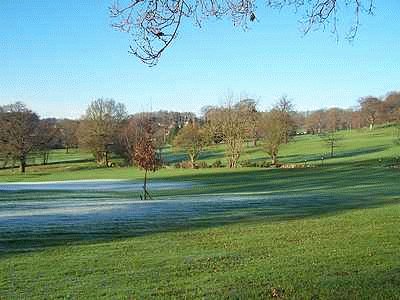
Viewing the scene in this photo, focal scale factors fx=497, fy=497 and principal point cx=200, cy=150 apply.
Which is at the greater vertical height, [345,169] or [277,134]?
[277,134]

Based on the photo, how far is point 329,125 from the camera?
409 feet

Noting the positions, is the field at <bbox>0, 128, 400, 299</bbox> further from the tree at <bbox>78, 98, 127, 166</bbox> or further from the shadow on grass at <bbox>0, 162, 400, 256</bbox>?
the tree at <bbox>78, 98, 127, 166</bbox>

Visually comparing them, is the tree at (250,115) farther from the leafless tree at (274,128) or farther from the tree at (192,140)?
the tree at (192,140)

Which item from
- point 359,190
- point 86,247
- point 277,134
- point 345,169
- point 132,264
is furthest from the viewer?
point 277,134

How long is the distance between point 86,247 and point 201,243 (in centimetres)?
307

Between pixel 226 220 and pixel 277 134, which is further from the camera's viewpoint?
pixel 277 134

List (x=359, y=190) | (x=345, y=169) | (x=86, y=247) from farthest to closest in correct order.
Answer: (x=345, y=169) → (x=359, y=190) → (x=86, y=247)

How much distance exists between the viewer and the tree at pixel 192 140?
72.2 metres

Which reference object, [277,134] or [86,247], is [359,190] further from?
[277,134]

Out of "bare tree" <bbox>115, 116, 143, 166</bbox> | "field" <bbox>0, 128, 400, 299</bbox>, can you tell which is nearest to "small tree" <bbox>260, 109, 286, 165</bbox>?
"bare tree" <bbox>115, 116, 143, 166</bbox>

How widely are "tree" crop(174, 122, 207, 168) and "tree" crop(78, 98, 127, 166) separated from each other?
10.5 m

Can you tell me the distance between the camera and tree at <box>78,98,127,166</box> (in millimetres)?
76062

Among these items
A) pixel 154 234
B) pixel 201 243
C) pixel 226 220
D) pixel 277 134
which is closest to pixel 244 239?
pixel 201 243

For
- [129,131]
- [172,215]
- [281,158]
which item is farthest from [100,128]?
[172,215]
